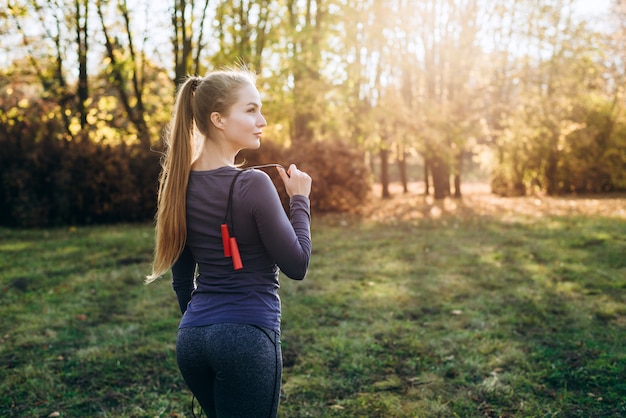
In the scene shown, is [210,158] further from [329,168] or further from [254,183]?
[329,168]

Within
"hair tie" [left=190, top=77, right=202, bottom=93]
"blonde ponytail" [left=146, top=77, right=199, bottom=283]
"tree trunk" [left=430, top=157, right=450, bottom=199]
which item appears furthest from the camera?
"tree trunk" [left=430, top=157, right=450, bottom=199]

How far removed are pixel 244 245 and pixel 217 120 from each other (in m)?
0.48

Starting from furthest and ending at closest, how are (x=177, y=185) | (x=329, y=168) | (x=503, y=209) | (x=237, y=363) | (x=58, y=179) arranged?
(x=503, y=209) → (x=329, y=168) → (x=58, y=179) → (x=177, y=185) → (x=237, y=363)

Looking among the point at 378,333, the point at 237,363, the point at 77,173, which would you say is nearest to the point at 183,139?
the point at 237,363

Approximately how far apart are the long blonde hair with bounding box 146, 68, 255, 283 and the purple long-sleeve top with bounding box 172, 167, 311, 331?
0.04m

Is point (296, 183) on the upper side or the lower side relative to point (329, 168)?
lower

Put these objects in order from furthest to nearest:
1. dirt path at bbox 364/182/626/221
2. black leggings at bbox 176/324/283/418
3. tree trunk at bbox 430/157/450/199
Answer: tree trunk at bbox 430/157/450/199 < dirt path at bbox 364/182/626/221 < black leggings at bbox 176/324/283/418

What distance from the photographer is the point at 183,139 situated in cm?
212

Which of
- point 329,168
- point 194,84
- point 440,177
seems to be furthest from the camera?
point 440,177

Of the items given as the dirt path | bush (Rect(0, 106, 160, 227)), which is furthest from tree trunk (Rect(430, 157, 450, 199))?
bush (Rect(0, 106, 160, 227))

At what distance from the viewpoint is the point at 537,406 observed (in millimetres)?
3963

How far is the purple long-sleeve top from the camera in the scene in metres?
1.90

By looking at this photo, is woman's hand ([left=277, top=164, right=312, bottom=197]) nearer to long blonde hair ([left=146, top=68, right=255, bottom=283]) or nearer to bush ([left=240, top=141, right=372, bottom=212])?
long blonde hair ([left=146, top=68, right=255, bottom=283])

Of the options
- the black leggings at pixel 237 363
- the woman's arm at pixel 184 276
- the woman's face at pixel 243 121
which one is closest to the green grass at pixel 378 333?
the woman's arm at pixel 184 276
